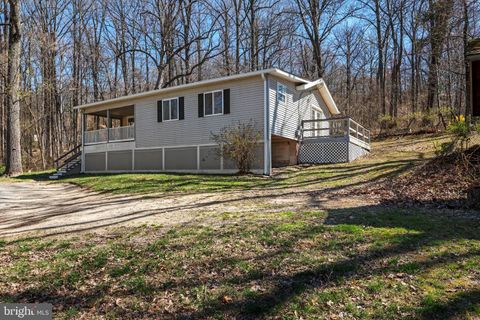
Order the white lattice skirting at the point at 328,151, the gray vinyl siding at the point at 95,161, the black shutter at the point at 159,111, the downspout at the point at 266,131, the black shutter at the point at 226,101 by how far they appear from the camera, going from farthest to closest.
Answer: the gray vinyl siding at the point at 95,161, the black shutter at the point at 159,111, the white lattice skirting at the point at 328,151, the black shutter at the point at 226,101, the downspout at the point at 266,131

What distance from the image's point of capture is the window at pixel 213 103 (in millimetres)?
18062

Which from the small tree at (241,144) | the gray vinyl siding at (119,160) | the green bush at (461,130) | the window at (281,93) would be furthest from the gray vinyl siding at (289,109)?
the gray vinyl siding at (119,160)

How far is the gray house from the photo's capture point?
16891 mm

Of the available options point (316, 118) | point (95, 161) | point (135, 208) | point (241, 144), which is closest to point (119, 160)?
point (95, 161)

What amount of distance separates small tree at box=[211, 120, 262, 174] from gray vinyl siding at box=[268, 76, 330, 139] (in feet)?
3.50

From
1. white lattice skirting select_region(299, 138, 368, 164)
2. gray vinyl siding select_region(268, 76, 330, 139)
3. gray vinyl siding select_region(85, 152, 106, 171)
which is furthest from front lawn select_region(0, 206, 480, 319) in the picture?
gray vinyl siding select_region(85, 152, 106, 171)

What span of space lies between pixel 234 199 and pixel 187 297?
5.98 metres

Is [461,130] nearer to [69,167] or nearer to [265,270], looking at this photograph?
[265,270]

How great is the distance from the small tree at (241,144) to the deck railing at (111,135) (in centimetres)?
738

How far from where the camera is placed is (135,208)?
9.74m

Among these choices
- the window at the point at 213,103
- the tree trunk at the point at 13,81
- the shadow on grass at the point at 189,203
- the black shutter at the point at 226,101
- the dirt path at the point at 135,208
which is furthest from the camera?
the tree trunk at the point at 13,81

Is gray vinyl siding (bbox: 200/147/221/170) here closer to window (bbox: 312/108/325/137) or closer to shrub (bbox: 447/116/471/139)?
window (bbox: 312/108/325/137)

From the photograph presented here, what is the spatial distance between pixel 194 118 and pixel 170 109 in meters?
1.80

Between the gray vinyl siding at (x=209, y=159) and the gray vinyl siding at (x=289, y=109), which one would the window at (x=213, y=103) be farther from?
the gray vinyl siding at (x=289, y=109)
